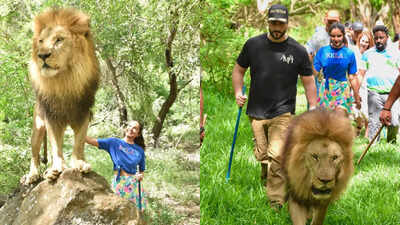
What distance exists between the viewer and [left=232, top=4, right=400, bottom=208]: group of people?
3041 millimetres

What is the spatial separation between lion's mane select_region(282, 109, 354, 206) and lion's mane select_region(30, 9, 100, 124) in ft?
3.18

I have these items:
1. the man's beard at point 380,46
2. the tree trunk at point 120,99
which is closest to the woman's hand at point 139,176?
the tree trunk at point 120,99

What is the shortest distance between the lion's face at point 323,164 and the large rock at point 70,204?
34.1 inches

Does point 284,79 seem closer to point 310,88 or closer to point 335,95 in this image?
point 310,88

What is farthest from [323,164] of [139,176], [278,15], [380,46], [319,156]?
[380,46]

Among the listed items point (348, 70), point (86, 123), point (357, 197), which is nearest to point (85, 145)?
point (86, 123)

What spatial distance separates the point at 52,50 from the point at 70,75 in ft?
0.52

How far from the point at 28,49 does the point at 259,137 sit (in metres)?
1.51

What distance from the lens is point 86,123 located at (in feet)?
8.01

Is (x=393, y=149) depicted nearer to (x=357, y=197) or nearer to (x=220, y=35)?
(x=357, y=197)

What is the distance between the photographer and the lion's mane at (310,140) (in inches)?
91.7

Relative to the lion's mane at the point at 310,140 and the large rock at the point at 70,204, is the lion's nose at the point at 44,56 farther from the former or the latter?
the lion's mane at the point at 310,140

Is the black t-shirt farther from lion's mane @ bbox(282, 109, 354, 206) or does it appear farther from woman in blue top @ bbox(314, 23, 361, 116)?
lion's mane @ bbox(282, 109, 354, 206)

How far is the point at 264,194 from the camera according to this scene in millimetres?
3135
